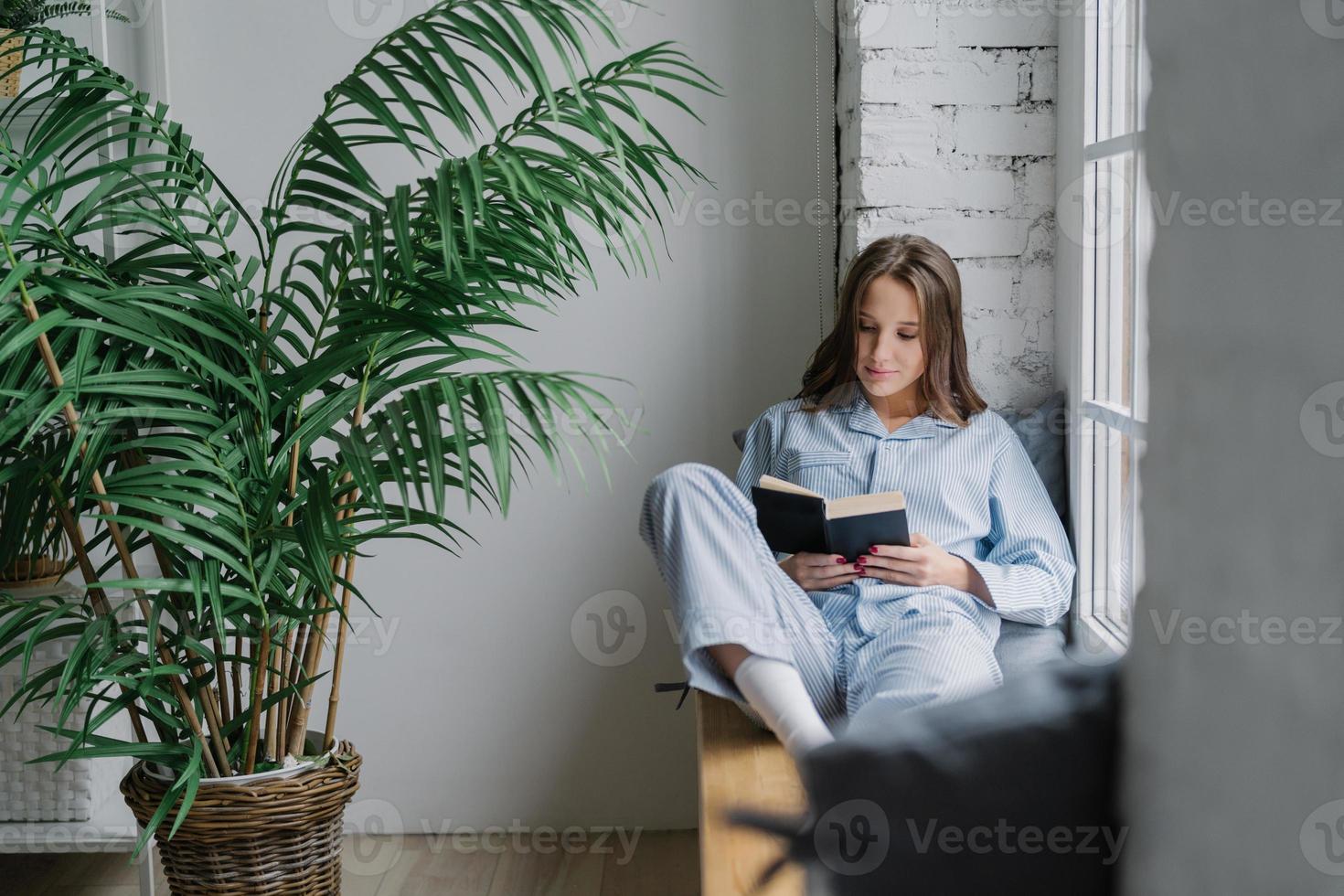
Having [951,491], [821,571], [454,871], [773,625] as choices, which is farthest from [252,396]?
[454,871]

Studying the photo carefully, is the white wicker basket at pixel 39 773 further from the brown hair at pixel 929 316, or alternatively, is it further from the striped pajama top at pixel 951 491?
the brown hair at pixel 929 316

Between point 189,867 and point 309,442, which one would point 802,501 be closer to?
point 309,442

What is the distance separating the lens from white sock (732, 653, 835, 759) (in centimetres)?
143

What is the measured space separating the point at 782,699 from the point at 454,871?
1175mm

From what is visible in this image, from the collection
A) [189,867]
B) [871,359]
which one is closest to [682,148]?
[871,359]

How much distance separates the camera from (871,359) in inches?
74.4

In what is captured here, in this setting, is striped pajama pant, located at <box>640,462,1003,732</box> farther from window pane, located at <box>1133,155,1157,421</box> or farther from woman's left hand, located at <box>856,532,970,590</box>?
window pane, located at <box>1133,155,1157,421</box>

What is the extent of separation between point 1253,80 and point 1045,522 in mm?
1837

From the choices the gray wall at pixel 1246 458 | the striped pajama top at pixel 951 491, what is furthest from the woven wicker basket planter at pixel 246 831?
the gray wall at pixel 1246 458

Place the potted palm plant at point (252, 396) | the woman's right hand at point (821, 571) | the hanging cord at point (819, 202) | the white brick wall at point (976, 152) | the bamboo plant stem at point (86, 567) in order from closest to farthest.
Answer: the potted palm plant at point (252, 396) < the bamboo plant stem at point (86, 567) < the woman's right hand at point (821, 571) < the white brick wall at point (976, 152) < the hanging cord at point (819, 202)

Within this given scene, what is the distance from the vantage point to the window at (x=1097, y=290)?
69.3 inches

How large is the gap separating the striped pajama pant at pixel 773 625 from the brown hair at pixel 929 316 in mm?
411

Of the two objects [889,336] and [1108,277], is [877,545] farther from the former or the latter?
[1108,277]

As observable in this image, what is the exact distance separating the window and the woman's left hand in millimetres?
252
